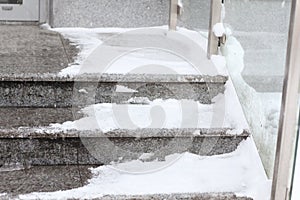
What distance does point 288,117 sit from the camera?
6.70ft

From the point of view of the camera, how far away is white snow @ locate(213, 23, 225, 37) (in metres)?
2.78

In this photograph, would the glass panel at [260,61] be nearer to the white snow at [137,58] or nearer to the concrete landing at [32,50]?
the white snow at [137,58]

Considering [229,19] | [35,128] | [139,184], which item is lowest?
[139,184]

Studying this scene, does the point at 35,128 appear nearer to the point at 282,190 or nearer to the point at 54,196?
the point at 54,196

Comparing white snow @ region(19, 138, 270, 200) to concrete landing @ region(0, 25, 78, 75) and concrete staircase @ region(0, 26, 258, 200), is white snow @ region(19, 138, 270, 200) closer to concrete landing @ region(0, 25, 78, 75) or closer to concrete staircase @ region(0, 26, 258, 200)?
concrete staircase @ region(0, 26, 258, 200)

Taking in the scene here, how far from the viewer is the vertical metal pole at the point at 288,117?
6.49ft

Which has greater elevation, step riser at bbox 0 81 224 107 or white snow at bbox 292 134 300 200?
step riser at bbox 0 81 224 107

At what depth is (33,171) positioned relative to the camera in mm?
2289

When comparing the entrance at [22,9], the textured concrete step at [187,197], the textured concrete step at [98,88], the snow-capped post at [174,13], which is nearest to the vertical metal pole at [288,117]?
the textured concrete step at [187,197]

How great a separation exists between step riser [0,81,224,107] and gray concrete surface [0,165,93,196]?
15.0 inches

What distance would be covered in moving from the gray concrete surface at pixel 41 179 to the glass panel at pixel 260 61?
750mm


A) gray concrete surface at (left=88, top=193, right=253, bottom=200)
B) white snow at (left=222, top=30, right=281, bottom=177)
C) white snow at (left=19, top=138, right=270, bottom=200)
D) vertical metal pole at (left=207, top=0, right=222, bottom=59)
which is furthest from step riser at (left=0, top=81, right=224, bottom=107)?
gray concrete surface at (left=88, top=193, right=253, bottom=200)

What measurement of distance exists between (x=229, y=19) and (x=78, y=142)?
3.17 feet

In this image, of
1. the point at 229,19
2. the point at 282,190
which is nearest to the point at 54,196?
the point at 282,190
